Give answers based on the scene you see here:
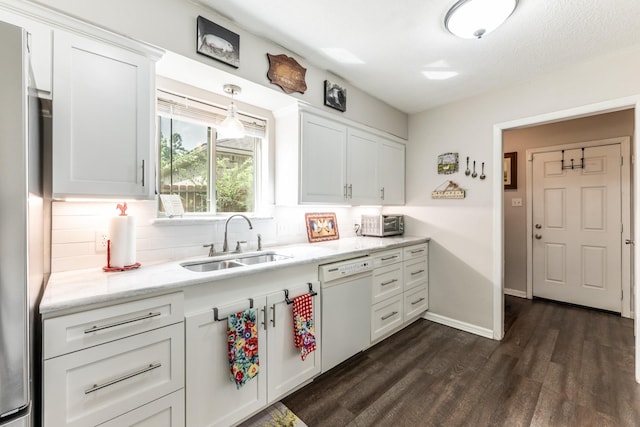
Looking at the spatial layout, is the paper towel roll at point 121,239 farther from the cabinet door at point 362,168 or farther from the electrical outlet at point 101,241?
the cabinet door at point 362,168

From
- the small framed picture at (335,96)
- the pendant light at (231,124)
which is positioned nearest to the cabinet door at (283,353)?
the pendant light at (231,124)

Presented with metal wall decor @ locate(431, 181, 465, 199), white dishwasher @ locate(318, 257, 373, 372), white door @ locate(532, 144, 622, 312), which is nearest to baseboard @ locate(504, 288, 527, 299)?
white door @ locate(532, 144, 622, 312)

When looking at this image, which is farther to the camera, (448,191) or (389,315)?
(448,191)

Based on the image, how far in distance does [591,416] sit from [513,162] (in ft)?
10.8

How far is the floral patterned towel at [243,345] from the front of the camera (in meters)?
1.54

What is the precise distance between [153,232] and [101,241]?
29cm

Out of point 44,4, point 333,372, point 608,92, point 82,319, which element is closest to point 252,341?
point 82,319

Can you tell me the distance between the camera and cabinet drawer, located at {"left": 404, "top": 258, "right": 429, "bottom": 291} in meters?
2.98

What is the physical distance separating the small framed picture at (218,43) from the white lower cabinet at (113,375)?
1470 millimetres

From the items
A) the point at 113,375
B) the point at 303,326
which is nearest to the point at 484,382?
the point at 303,326

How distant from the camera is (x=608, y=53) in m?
2.21

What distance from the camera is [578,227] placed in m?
3.62

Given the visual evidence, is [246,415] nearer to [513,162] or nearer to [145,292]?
[145,292]

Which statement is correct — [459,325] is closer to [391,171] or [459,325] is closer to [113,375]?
[391,171]
